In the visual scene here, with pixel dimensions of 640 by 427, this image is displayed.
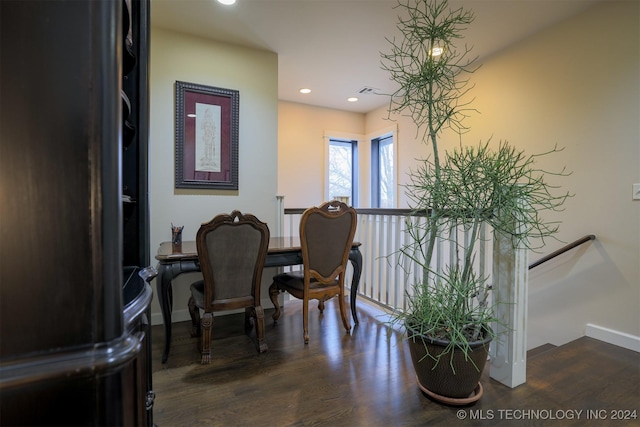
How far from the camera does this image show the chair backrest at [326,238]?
2.28 metres

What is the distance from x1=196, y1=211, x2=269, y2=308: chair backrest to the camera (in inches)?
77.5

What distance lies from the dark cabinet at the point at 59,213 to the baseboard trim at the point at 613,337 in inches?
123

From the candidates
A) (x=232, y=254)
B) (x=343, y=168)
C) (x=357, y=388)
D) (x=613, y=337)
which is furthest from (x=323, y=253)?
(x=343, y=168)

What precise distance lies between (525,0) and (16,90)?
3.19 m

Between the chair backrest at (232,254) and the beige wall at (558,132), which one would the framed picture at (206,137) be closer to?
the beige wall at (558,132)

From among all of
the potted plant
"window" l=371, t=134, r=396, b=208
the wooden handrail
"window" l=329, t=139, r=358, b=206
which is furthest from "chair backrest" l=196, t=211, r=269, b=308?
"window" l=371, t=134, r=396, b=208

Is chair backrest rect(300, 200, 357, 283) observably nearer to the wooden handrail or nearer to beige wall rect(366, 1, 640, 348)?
A: the wooden handrail

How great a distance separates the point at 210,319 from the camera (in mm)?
2000

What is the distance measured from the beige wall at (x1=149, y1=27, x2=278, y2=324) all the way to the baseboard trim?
293 cm

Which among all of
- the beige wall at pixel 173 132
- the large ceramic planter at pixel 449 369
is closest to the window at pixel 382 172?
the beige wall at pixel 173 132

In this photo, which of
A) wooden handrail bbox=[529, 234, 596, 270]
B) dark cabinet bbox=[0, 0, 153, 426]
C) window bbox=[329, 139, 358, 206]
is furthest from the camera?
window bbox=[329, 139, 358, 206]

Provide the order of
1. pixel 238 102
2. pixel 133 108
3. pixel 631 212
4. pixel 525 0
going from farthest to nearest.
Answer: pixel 238 102 < pixel 525 0 < pixel 631 212 < pixel 133 108

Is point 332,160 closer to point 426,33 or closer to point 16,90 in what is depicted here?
point 426,33

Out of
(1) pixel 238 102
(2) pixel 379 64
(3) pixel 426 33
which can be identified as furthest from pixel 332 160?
(3) pixel 426 33
